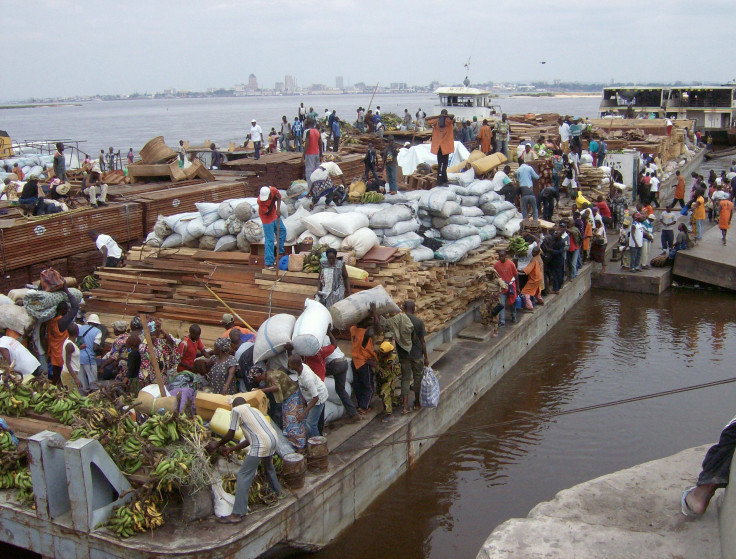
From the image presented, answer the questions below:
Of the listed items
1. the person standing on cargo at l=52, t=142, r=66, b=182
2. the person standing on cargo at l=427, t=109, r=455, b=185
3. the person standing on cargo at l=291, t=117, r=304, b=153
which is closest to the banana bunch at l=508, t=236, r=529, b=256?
the person standing on cargo at l=427, t=109, r=455, b=185

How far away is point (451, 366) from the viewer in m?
10.6

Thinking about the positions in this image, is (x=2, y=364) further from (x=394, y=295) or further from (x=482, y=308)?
(x=482, y=308)

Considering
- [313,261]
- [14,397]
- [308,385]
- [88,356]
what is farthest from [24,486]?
[313,261]

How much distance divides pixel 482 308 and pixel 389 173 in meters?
4.72

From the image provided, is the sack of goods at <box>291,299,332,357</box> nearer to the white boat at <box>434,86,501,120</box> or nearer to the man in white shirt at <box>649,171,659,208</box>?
the man in white shirt at <box>649,171,659,208</box>

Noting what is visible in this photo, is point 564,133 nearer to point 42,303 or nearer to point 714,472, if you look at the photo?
point 42,303

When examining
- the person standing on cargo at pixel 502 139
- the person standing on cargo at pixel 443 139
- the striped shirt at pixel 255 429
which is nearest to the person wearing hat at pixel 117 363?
the striped shirt at pixel 255 429

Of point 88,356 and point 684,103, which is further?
point 684,103

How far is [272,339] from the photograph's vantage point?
772 cm

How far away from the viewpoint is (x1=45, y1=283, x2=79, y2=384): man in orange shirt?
29.3 feet

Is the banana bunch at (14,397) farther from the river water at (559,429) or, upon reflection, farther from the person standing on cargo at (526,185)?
the person standing on cargo at (526,185)

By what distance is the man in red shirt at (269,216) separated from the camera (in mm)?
9961

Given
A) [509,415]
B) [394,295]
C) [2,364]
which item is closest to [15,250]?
[2,364]

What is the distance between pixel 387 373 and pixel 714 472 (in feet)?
12.9
